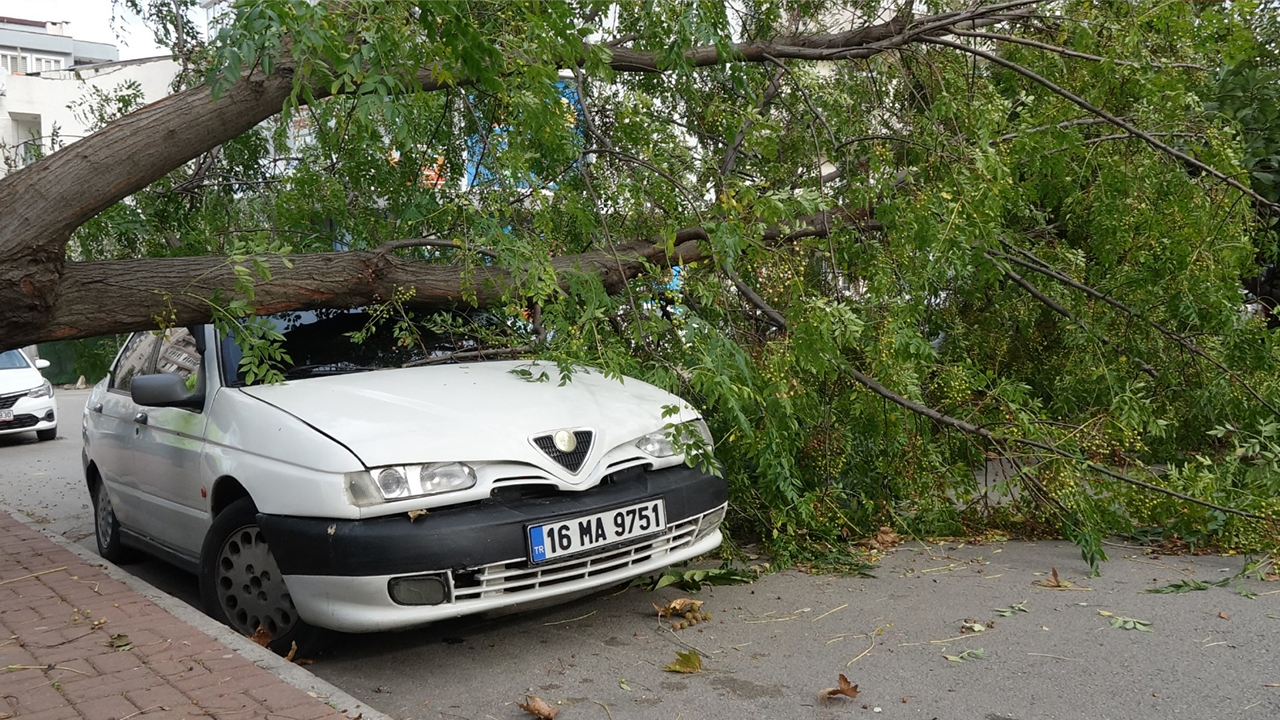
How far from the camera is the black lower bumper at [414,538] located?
3982mm

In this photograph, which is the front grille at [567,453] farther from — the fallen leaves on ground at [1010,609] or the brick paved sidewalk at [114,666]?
the fallen leaves on ground at [1010,609]

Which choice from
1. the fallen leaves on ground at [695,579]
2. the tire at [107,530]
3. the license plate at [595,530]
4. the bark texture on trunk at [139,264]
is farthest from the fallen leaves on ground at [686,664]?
the tire at [107,530]

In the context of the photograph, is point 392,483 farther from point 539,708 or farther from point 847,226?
point 847,226

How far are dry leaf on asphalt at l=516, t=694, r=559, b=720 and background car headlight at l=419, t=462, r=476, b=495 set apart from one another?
0.84 metres

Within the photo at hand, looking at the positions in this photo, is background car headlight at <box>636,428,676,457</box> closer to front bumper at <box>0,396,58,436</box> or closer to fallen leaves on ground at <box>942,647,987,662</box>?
fallen leaves on ground at <box>942,647,987,662</box>

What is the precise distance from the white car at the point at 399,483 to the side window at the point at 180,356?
0.03 m

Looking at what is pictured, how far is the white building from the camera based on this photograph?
3119cm

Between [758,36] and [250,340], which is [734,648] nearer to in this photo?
[250,340]

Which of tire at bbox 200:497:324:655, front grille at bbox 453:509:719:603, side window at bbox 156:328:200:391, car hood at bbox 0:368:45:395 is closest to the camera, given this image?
front grille at bbox 453:509:719:603

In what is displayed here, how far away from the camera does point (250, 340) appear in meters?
4.93

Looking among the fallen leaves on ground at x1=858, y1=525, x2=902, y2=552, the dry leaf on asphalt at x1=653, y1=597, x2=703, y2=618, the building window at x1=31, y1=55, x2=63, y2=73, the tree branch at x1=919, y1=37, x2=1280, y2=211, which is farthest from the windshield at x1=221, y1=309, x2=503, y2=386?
the building window at x1=31, y1=55, x2=63, y2=73

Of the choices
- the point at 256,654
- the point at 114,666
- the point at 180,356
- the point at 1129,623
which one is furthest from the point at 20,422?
the point at 1129,623

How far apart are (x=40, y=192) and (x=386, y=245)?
1.68 meters

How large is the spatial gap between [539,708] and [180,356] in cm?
304
